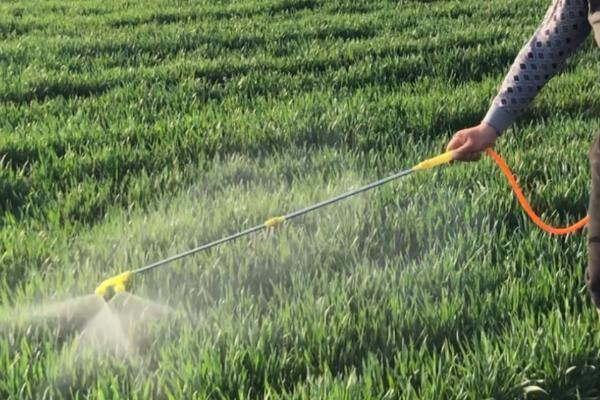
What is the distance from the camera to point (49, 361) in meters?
2.34

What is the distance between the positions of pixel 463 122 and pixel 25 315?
325 cm

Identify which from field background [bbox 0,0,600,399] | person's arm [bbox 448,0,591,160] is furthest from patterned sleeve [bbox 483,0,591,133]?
field background [bbox 0,0,600,399]

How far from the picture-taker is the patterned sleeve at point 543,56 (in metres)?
2.52

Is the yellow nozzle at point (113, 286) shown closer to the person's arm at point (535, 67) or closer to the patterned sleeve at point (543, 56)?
the person's arm at point (535, 67)

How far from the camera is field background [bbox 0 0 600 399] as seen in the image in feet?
7.70

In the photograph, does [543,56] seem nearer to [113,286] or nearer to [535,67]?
[535,67]

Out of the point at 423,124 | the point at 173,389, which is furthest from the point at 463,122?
the point at 173,389

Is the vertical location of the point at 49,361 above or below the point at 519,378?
above

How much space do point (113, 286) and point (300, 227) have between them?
0.80 m

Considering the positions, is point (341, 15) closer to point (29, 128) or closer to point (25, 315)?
point (29, 128)

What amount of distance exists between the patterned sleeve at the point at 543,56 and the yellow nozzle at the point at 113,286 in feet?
4.14

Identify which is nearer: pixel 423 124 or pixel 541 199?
pixel 541 199

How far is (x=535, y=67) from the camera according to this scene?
2613mm

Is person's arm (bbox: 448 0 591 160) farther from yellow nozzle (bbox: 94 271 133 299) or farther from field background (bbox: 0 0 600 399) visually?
yellow nozzle (bbox: 94 271 133 299)
